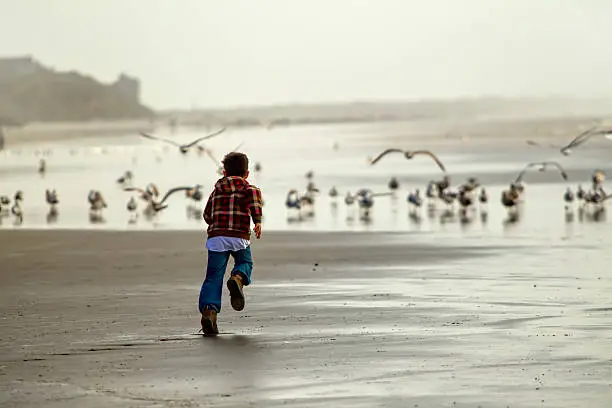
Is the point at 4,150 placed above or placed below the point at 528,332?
above

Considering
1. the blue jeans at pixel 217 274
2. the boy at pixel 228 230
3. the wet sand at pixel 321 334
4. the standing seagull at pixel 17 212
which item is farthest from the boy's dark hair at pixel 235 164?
the standing seagull at pixel 17 212

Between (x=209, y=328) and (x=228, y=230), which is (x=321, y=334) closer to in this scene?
(x=209, y=328)

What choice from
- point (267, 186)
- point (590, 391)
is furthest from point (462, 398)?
point (267, 186)

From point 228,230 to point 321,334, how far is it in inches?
46.0

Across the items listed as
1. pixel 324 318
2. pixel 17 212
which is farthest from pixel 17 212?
pixel 324 318

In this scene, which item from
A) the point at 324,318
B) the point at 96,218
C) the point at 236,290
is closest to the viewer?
the point at 236,290

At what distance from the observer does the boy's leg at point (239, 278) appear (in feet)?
39.4

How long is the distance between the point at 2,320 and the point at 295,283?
14.0 feet

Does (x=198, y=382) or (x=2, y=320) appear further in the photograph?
(x=2, y=320)

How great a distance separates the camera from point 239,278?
39.7 feet

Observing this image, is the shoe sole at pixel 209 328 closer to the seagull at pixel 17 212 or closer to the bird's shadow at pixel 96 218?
the bird's shadow at pixel 96 218

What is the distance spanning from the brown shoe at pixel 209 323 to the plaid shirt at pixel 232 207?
660mm

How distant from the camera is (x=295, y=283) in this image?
54.9 ft

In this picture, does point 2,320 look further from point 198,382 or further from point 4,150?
point 4,150
